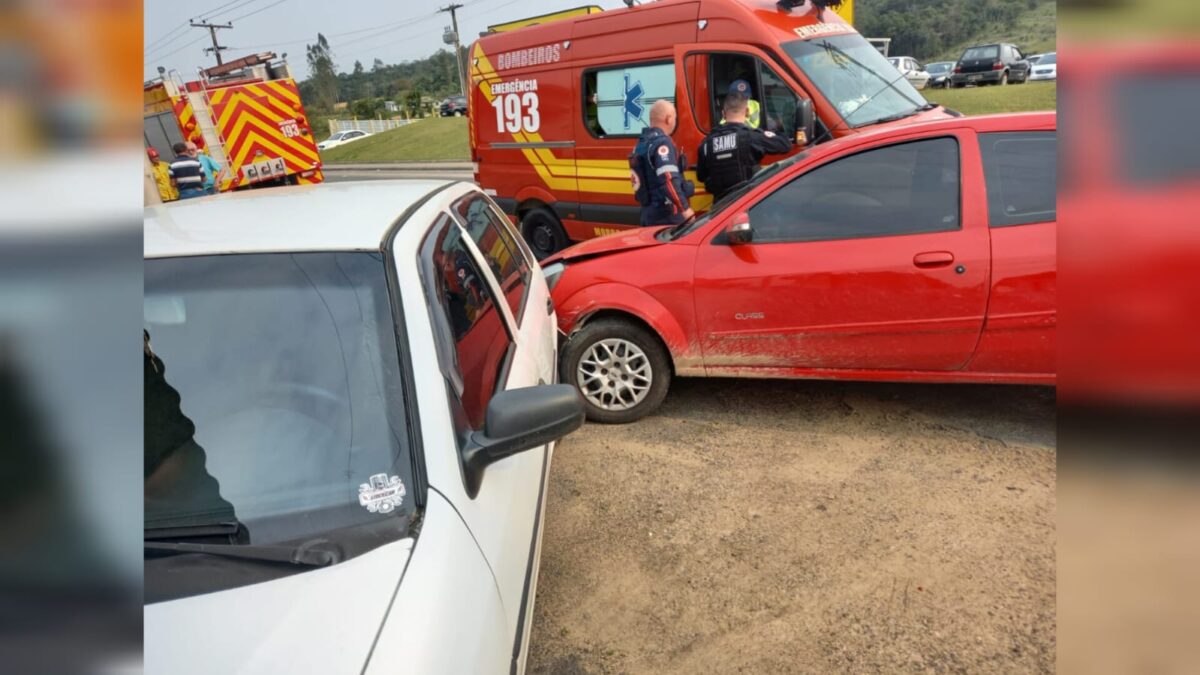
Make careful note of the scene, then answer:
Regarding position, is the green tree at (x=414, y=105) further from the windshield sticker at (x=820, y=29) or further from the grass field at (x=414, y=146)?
the windshield sticker at (x=820, y=29)

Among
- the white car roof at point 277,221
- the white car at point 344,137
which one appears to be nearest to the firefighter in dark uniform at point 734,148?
the white car roof at point 277,221

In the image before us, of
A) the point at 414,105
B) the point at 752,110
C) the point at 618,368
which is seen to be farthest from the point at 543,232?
the point at 414,105

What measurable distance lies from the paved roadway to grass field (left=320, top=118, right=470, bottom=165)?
1.00 m

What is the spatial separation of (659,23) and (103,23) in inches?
242

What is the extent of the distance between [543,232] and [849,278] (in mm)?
4623

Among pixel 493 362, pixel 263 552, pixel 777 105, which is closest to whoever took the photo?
pixel 263 552

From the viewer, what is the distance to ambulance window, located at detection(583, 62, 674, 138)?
20.0 feet

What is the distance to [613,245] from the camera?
4.09 metres

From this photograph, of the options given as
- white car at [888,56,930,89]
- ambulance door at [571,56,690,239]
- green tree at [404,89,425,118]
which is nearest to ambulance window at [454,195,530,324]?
ambulance door at [571,56,690,239]

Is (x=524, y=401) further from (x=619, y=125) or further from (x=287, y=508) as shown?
(x=619, y=125)

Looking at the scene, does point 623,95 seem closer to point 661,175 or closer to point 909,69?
point 661,175

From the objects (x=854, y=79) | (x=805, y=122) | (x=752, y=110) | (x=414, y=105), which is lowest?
(x=805, y=122)

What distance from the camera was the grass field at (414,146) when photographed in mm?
24219

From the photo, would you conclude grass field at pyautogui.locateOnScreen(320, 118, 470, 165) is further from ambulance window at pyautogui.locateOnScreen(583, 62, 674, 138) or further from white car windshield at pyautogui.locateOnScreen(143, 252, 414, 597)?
white car windshield at pyautogui.locateOnScreen(143, 252, 414, 597)
